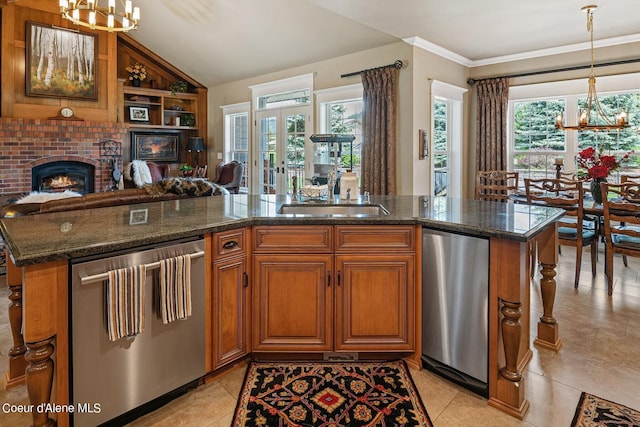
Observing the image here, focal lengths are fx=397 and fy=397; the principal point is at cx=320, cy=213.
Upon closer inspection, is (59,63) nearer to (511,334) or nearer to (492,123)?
(492,123)

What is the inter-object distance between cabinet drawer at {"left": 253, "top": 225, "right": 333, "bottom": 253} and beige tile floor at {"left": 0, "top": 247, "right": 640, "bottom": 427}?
0.76 meters

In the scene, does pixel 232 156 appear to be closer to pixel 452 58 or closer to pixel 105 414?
pixel 452 58

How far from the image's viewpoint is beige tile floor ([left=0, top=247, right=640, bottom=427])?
189 centimetres

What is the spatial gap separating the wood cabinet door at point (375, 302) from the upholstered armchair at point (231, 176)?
5.48m

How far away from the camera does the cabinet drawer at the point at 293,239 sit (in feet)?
7.41

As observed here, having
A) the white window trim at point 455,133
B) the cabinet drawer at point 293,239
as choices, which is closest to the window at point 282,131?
the white window trim at point 455,133

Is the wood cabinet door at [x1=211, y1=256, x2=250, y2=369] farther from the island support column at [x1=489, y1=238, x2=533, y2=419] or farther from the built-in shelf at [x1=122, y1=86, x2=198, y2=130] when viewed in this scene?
the built-in shelf at [x1=122, y1=86, x2=198, y2=130]

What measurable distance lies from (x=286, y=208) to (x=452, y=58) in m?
4.26

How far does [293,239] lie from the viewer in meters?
2.27

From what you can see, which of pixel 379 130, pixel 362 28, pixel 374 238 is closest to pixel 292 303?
pixel 374 238

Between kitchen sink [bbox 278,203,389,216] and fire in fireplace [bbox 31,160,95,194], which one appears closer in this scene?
kitchen sink [bbox 278,203,389,216]

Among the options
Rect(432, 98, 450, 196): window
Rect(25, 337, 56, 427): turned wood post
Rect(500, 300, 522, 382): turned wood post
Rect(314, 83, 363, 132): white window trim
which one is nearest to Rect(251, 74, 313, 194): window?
Rect(314, 83, 363, 132): white window trim

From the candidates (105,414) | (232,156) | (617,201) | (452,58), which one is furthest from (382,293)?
(232,156)

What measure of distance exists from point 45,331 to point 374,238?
1581 millimetres
